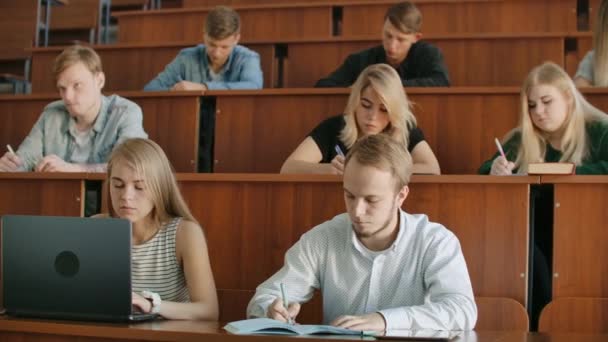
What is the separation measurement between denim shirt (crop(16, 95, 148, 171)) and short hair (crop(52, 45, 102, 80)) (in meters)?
0.12

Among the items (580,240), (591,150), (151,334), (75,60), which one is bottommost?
(151,334)

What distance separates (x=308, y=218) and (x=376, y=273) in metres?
0.40

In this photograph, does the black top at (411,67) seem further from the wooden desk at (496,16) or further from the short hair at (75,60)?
the short hair at (75,60)

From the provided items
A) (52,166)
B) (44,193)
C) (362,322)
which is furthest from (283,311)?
(52,166)

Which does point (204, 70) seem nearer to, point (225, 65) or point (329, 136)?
point (225, 65)

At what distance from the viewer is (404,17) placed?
281cm

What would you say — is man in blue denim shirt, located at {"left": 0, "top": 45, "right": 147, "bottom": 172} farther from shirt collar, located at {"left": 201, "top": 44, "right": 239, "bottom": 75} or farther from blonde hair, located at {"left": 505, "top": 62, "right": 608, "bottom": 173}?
blonde hair, located at {"left": 505, "top": 62, "right": 608, "bottom": 173}

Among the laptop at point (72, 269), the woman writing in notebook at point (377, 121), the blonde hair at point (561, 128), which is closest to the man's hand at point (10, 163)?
the woman writing in notebook at point (377, 121)

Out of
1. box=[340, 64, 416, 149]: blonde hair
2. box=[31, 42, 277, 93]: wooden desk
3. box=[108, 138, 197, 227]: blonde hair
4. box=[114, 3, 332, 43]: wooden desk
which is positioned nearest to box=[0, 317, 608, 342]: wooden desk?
box=[108, 138, 197, 227]: blonde hair

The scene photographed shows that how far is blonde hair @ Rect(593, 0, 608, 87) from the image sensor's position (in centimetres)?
270

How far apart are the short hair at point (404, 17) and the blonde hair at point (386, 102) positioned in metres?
0.51

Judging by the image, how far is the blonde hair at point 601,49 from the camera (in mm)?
2698

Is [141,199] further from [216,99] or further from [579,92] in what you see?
[579,92]

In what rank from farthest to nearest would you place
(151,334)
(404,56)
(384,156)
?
(404,56) → (384,156) → (151,334)
